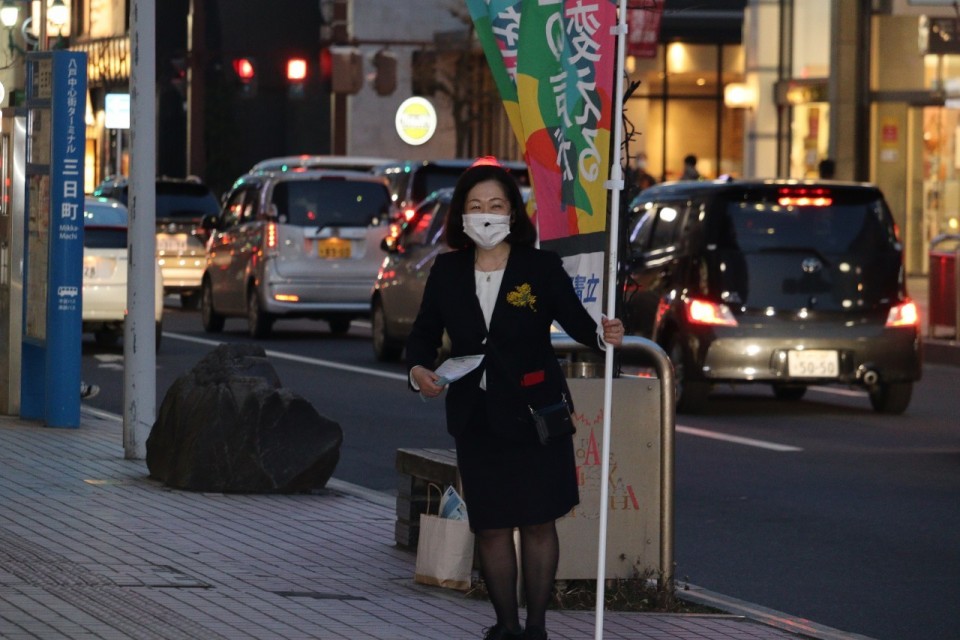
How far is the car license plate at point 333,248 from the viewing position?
944 inches

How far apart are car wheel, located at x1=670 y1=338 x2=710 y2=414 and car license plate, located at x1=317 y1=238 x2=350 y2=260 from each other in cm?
831

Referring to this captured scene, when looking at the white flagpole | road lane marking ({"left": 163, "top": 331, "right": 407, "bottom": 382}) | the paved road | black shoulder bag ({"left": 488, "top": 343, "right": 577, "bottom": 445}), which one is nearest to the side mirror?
road lane marking ({"left": 163, "top": 331, "right": 407, "bottom": 382})

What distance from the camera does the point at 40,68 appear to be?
1455 cm

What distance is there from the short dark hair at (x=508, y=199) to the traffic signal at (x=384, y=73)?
43532 mm

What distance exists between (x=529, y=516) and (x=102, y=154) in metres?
53.3

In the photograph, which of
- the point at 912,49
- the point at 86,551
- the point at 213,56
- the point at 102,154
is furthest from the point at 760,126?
the point at 86,551

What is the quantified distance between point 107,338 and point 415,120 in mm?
25455

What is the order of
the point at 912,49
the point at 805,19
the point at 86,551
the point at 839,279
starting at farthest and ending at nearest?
the point at 805,19 < the point at 912,49 < the point at 839,279 < the point at 86,551

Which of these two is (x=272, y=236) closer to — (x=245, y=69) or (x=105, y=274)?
(x=105, y=274)

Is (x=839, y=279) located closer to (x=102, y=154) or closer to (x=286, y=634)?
(x=286, y=634)

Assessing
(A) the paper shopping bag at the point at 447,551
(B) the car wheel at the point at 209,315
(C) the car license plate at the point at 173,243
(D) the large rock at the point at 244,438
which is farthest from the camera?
(C) the car license plate at the point at 173,243

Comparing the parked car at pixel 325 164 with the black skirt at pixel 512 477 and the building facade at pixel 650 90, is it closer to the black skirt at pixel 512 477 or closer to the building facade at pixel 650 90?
the building facade at pixel 650 90

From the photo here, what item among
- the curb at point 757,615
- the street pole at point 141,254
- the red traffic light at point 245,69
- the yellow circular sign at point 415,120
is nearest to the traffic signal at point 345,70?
the yellow circular sign at point 415,120

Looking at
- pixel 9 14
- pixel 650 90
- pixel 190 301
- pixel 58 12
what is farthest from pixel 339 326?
pixel 650 90
